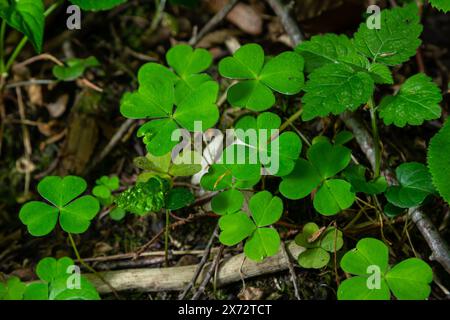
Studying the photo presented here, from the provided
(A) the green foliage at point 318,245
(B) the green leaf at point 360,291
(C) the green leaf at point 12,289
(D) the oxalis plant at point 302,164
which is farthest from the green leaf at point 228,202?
(C) the green leaf at point 12,289

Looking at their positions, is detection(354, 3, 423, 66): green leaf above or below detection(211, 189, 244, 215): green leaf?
above

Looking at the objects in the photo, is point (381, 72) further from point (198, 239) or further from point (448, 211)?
point (198, 239)

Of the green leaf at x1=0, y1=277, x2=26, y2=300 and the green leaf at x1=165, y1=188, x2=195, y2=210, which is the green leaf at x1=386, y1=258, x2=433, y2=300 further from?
the green leaf at x1=0, y1=277, x2=26, y2=300

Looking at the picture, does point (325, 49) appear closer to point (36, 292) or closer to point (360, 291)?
point (360, 291)

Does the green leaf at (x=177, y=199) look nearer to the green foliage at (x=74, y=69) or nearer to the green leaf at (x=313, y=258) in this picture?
the green leaf at (x=313, y=258)

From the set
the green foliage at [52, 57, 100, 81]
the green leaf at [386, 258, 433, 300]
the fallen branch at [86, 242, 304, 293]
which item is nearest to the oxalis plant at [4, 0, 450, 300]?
the green leaf at [386, 258, 433, 300]

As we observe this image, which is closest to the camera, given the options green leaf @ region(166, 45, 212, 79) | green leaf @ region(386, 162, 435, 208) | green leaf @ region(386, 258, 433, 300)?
green leaf @ region(386, 258, 433, 300)
